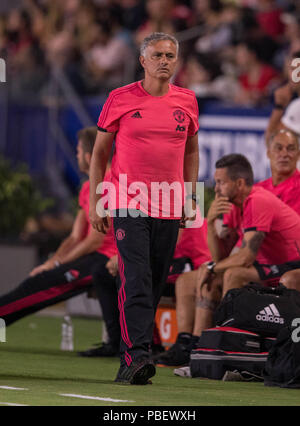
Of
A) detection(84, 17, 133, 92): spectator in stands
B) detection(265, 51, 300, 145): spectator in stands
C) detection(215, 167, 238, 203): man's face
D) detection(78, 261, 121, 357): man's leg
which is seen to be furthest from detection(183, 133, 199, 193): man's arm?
detection(84, 17, 133, 92): spectator in stands

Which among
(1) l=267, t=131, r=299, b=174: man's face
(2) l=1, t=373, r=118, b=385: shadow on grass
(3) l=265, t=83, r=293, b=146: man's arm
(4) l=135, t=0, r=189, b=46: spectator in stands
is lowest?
(2) l=1, t=373, r=118, b=385: shadow on grass

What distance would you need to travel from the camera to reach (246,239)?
838 cm

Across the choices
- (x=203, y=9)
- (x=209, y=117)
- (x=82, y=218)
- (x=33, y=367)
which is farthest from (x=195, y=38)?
(x=33, y=367)

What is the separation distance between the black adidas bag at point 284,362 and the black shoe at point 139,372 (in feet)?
2.82

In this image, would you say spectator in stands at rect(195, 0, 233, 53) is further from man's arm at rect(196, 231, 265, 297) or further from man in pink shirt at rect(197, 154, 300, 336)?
man's arm at rect(196, 231, 265, 297)

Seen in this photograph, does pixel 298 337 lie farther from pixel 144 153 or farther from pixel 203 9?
pixel 203 9

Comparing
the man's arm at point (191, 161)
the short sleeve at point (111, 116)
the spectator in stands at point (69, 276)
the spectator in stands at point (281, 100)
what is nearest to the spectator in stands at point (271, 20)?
the spectator in stands at point (281, 100)

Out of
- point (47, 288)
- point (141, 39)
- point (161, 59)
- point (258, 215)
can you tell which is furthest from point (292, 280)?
point (141, 39)

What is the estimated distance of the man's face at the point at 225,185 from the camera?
867 cm

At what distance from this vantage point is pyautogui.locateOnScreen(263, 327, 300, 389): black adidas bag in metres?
7.15

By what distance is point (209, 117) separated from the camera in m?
14.9

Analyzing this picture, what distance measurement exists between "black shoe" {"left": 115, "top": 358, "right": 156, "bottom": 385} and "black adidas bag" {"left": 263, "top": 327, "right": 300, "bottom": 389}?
0.86 metres

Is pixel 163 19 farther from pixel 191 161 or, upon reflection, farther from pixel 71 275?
pixel 191 161

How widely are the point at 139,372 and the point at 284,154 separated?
9.12 feet
